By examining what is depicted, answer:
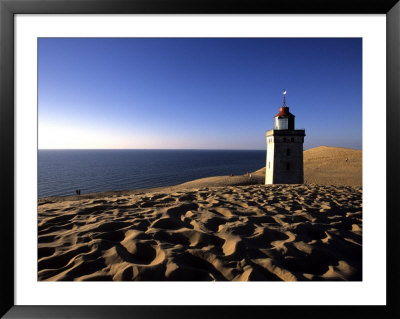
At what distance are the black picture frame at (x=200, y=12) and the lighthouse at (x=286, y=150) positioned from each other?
1469cm

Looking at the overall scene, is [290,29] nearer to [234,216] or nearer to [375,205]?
[375,205]

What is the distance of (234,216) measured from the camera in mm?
3014

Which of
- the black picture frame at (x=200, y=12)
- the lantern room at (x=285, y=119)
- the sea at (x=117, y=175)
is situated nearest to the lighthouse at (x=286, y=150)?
the lantern room at (x=285, y=119)

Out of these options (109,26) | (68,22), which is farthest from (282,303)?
(68,22)

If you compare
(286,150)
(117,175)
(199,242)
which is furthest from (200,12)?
(117,175)

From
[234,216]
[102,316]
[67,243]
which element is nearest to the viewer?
[102,316]

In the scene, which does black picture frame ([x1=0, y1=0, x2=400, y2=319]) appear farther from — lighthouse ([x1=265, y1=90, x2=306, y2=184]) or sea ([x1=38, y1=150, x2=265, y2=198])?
lighthouse ([x1=265, y1=90, x2=306, y2=184])

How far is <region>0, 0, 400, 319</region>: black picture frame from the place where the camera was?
1479 millimetres

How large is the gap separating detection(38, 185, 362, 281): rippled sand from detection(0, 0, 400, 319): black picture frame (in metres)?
0.23

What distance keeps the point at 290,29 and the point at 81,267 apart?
3206 millimetres

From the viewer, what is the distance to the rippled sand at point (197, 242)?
165 cm

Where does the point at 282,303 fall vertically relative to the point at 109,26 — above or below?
below

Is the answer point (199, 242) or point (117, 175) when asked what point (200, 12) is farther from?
point (117, 175)

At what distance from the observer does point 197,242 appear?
84.8 inches
